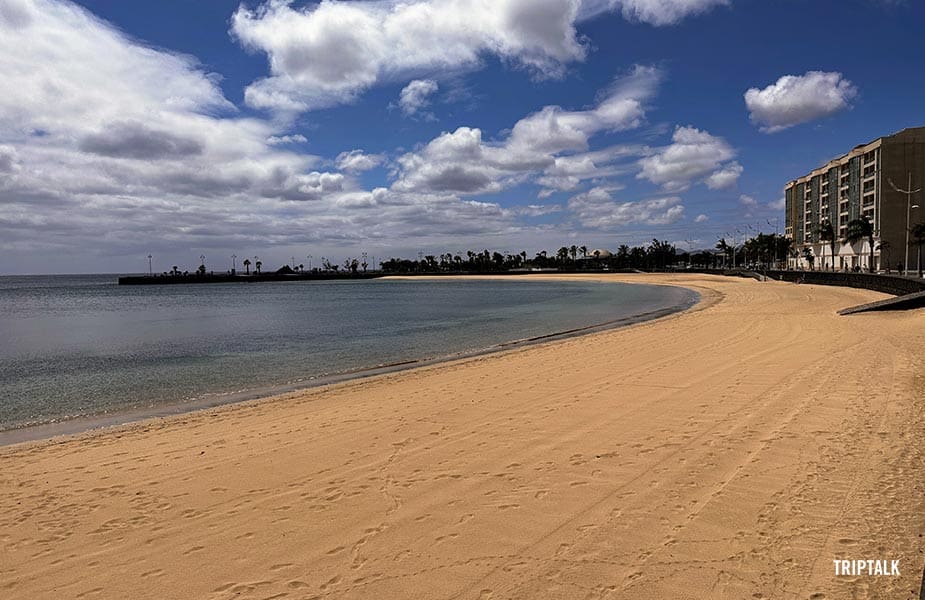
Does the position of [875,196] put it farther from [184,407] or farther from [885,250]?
[184,407]

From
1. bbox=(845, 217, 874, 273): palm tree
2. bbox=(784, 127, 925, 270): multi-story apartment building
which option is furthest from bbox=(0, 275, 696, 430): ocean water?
bbox=(784, 127, 925, 270): multi-story apartment building

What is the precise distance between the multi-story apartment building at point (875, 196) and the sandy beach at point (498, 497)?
261ft

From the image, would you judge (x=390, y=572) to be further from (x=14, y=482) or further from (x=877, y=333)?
(x=877, y=333)

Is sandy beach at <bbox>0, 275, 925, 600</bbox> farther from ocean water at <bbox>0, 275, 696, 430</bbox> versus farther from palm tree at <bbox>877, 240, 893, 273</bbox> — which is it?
palm tree at <bbox>877, 240, 893, 273</bbox>

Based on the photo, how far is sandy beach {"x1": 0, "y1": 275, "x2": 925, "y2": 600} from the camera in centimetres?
422

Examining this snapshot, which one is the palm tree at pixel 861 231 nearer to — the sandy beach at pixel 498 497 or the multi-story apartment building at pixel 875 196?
the multi-story apartment building at pixel 875 196

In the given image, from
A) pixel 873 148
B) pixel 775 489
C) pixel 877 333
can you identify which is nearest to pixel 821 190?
pixel 873 148

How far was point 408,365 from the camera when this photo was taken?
17.6 meters

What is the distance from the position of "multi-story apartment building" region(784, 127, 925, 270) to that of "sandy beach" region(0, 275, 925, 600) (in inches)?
3134

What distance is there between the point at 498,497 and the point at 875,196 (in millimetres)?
103616

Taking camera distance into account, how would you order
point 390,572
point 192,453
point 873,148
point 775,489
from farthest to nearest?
1. point 873,148
2. point 192,453
3. point 775,489
4. point 390,572

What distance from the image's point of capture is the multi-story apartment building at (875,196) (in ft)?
269

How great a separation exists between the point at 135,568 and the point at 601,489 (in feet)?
14.2

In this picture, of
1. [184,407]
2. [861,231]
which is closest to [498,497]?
[184,407]
